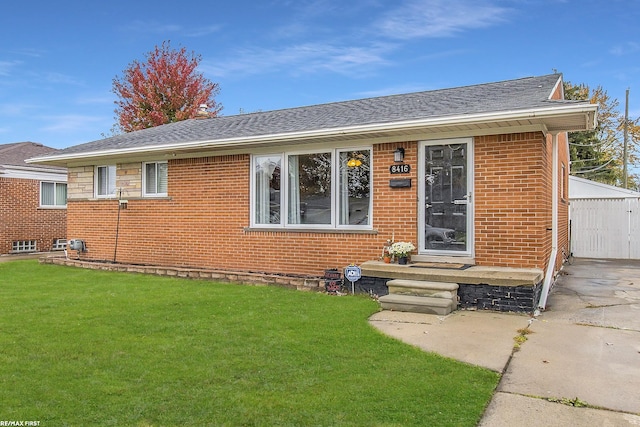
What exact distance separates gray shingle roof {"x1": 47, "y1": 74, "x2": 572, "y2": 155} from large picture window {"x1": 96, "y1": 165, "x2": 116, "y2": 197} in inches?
21.8

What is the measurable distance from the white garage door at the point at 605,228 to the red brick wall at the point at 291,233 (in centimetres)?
761

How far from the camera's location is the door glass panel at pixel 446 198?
7.41 meters

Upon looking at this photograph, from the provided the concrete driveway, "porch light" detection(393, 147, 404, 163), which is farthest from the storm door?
the concrete driveway

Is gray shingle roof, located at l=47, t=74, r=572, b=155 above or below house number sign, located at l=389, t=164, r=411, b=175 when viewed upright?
above

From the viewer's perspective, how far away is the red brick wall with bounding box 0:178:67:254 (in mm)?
15266

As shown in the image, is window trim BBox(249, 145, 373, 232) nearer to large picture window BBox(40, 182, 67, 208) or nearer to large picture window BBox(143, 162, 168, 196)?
large picture window BBox(143, 162, 168, 196)

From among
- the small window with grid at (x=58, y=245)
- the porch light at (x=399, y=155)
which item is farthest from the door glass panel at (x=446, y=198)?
the small window with grid at (x=58, y=245)

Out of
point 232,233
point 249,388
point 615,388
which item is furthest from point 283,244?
point 615,388

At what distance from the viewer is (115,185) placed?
11219 millimetres

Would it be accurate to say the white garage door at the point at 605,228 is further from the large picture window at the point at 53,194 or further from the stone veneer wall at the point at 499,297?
the large picture window at the point at 53,194

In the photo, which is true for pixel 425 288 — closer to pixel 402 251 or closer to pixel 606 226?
pixel 402 251

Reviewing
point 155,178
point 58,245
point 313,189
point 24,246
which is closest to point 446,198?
point 313,189

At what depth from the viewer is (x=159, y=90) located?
25375 millimetres

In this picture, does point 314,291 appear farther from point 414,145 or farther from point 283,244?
point 414,145
